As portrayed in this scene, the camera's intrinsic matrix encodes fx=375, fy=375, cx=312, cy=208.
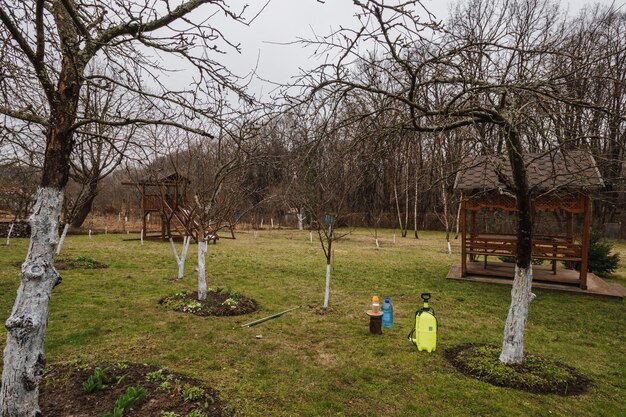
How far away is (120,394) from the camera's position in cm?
373

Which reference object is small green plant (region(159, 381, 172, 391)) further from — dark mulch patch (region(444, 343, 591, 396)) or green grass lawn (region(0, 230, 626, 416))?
dark mulch patch (region(444, 343, 591, 396))

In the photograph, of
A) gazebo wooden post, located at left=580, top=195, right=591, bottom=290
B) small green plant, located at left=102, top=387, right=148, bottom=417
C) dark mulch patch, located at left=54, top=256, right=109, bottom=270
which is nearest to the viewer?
small green plant, located at left=102, top=387, right=148, bottom=417

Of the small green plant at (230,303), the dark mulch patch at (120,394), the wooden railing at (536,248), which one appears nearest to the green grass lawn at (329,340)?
the dark mulch patch at (120,394)

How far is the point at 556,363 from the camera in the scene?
5227 mm

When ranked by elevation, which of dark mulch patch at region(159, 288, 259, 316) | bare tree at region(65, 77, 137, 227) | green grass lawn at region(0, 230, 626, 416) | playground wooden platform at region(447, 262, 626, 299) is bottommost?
green grass lawn at region(0, 230, 626, 416)

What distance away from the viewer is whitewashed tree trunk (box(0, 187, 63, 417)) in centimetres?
285

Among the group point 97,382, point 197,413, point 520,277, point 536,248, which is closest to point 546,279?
point 536,248

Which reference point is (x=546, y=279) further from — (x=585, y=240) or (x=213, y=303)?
(x=213, y=303)

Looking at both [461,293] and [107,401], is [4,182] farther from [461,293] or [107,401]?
[461,293]

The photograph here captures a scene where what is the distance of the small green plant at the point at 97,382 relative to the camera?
3.73 metres

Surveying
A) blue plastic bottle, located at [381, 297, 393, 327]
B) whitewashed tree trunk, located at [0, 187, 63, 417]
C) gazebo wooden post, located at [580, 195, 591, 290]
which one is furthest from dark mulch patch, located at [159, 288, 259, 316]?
gazebo wooden post, located at [580, 195, 591, 290]

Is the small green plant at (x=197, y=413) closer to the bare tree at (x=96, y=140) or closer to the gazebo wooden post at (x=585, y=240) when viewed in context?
the bare tree at (x=96, y=140)

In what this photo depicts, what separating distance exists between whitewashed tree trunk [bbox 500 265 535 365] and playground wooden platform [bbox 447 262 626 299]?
669 cm

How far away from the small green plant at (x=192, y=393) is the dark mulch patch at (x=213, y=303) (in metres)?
3.10
